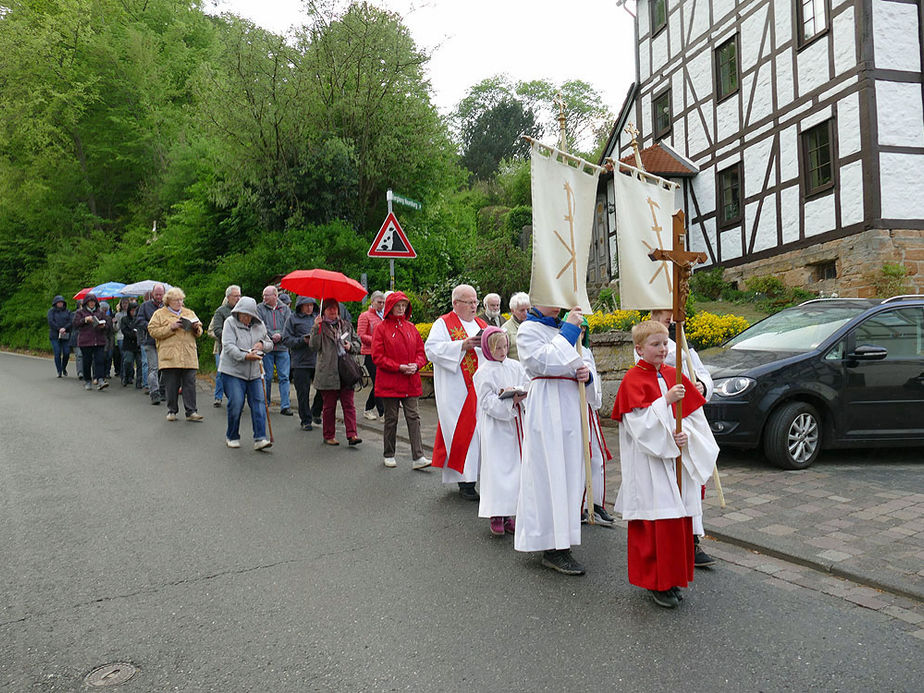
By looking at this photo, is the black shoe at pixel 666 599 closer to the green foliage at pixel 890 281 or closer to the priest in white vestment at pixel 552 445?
the priest in white vestment at pixel 552 445

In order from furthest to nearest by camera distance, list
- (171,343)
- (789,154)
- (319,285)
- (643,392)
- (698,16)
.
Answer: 1. (698,16)
2. (789,154)
3. (171,343)
4. (319,285)
5. (643,392)

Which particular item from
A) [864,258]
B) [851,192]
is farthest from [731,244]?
[864,258]

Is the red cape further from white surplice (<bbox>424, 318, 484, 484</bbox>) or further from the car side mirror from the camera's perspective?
the car side mirror

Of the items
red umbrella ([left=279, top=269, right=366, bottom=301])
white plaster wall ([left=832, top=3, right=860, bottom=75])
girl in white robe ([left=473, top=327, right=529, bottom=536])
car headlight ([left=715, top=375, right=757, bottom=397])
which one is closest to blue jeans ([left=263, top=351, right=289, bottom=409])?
red umbrella ([left=279, top=269, right=366, bottom=301])

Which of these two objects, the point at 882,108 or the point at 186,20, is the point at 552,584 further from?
the point at 186,20

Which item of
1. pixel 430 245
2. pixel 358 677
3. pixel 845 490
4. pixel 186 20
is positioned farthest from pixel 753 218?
pixel 186 20

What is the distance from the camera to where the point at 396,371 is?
784 centimetres

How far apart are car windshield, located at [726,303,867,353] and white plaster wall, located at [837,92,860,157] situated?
323 inches

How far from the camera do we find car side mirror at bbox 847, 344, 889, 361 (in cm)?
753

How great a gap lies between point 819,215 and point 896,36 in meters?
3.66

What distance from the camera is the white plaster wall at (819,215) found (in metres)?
15.8

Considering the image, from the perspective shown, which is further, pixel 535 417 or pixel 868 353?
pixel 868 353

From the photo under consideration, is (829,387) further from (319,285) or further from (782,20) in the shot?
(782,20)

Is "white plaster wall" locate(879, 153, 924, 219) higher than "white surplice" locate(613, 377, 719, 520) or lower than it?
higher
